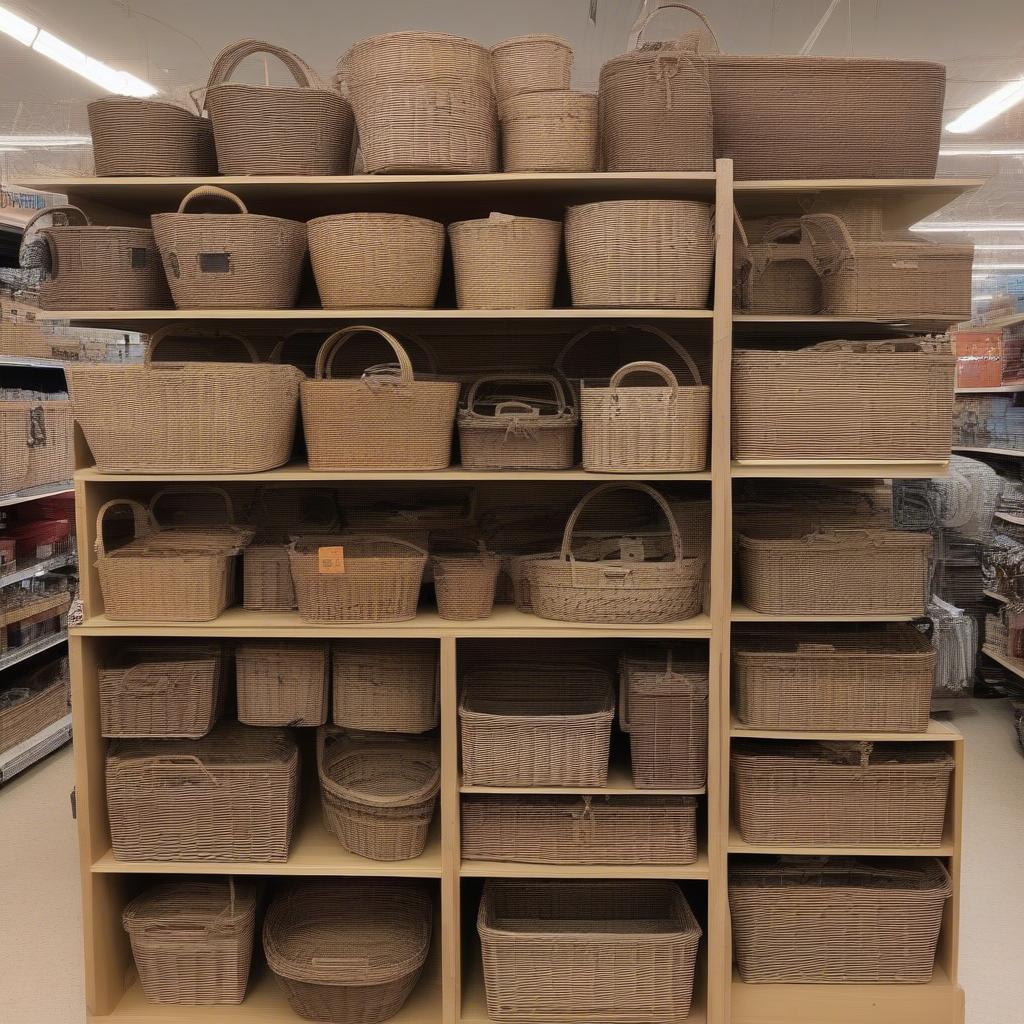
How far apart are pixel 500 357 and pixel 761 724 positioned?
1.42 m

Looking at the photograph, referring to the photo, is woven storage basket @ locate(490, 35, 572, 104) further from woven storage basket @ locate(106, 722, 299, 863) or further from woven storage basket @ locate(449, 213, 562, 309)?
woven storage basket @ locate(106, 722, 299, 863)

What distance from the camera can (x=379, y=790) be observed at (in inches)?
128

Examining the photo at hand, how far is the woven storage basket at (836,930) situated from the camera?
301cm

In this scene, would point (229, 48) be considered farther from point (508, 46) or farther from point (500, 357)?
point (500, 357)

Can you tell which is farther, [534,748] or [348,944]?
[348,944]

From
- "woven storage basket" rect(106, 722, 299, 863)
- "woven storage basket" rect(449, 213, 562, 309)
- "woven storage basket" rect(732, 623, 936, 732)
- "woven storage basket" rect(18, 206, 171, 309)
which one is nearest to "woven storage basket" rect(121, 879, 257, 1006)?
"woven storage basket" rect(106, 722, 299, 863)

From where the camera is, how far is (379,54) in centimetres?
277

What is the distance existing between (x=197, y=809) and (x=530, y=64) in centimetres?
229

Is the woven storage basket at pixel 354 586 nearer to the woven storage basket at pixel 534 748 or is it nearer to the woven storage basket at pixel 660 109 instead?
the woven storage basket at pixel 534 748

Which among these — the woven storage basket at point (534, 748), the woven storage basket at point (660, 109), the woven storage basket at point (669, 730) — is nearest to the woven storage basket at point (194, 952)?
the woven storage basket at point (534, 748)

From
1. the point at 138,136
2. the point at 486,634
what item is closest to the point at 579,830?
the point at 486,634

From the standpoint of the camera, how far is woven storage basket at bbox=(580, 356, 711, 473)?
2830mm

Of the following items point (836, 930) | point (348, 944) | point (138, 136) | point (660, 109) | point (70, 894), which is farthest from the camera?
point (70, 894)

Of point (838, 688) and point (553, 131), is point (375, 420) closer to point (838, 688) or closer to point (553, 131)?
point (553, 131)
